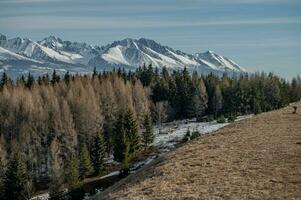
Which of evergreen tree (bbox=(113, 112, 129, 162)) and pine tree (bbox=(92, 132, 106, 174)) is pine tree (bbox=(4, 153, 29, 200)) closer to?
pine tree (bbox=(92, 132, 106, 174))

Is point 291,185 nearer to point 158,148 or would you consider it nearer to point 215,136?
point 215,136

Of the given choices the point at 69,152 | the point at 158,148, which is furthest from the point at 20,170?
the point at 158,148

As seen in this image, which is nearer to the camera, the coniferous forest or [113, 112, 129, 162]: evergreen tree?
the coniferous forest

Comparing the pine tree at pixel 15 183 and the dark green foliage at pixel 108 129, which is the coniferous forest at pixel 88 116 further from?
the dark green foliage at pixel 108 129

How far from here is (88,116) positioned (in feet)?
370

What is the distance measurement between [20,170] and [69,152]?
24.4 m

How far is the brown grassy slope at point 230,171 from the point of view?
28.0m

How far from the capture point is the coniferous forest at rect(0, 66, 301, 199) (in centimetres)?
8781

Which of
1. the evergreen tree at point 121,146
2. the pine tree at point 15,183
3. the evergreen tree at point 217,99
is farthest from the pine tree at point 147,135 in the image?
the evergreen tree at point 217,99

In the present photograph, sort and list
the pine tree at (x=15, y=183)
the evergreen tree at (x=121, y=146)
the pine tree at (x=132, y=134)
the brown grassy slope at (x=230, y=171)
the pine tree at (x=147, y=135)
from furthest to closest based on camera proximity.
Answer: the pine tree at (x=147, y=135), the pine tree at (x=132, y=134), the evergreen tree at (x=121, y=146), the pine tree at (x=15, y=183), the brown grassy slope at (x=230, y=171)

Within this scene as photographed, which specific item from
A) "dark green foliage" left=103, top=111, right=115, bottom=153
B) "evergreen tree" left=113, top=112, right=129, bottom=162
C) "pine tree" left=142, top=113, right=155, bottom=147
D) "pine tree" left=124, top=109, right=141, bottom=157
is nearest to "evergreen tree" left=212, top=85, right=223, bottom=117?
"dark green foliage" left=103, top=111, right=115, bottom=153

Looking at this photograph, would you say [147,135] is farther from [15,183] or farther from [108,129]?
[15,183]

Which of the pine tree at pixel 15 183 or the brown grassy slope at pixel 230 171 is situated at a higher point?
the brown grassy slope at pixel 230 171

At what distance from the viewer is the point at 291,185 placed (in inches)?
1096
